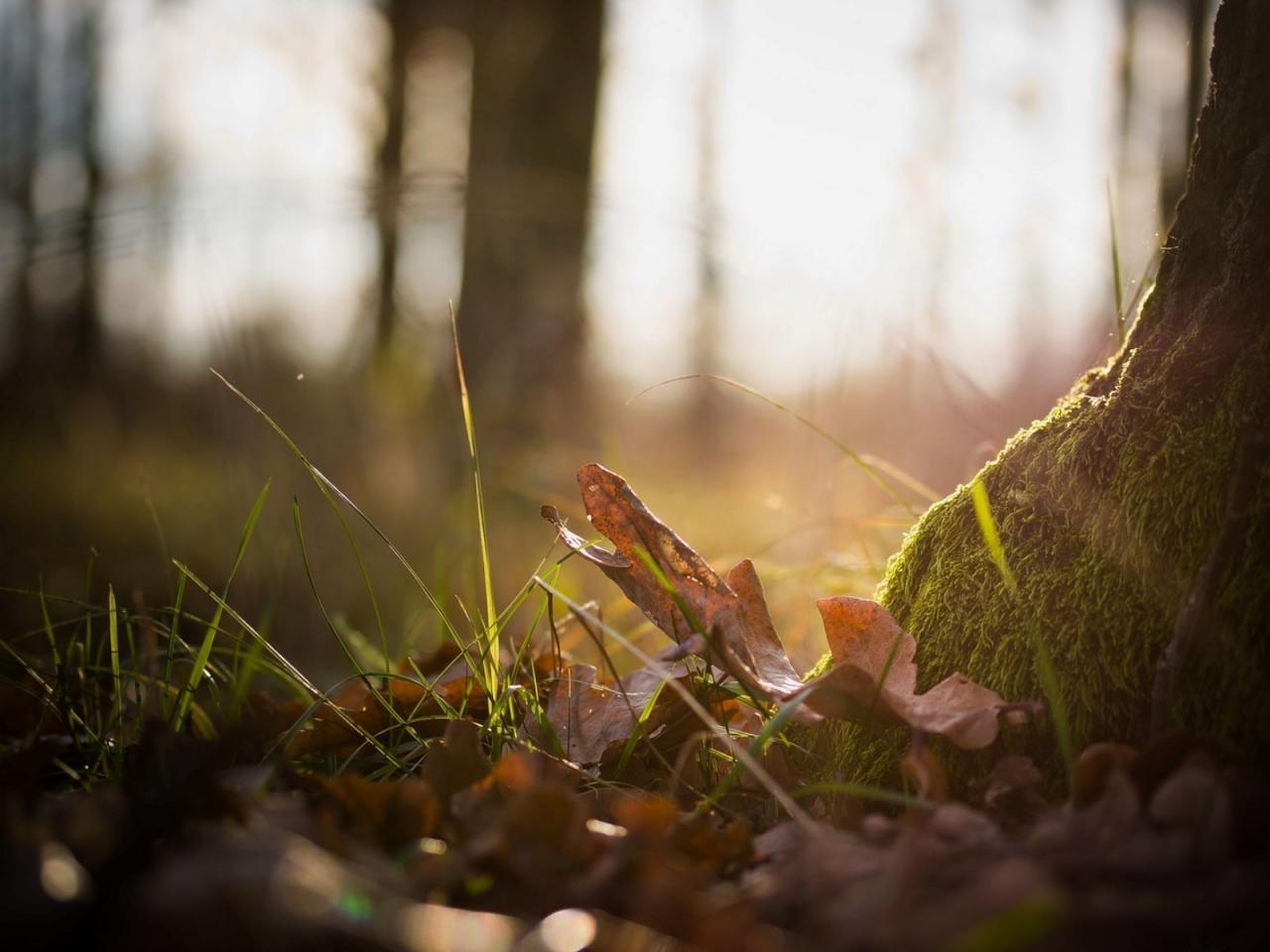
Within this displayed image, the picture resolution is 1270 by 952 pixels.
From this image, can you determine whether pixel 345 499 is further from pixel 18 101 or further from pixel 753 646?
pixel 18 101

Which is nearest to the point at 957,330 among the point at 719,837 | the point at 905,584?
the point at 905,584

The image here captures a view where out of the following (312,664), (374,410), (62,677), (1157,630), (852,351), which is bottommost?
(312,664)

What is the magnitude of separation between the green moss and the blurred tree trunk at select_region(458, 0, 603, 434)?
591 centimetres

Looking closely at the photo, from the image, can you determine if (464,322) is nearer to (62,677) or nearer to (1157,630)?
(62,677)

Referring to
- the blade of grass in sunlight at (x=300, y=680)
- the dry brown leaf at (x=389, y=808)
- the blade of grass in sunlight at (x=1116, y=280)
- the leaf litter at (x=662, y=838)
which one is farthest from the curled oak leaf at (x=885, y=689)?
the blade of grass in sunlight at (x=1116, y=280)

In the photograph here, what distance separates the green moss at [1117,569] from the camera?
35.2 inches

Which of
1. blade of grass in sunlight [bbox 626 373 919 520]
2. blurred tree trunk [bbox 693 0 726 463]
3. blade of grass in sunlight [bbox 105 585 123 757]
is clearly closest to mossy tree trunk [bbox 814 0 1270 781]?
blade of grass in sunlight [bbox 626 373 919 520]

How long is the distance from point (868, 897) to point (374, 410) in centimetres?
686

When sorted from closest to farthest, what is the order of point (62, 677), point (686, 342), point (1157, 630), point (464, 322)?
point (1157, 630), point (62, 677), point (464, 322), point (686, 342)

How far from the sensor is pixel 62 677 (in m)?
1.16

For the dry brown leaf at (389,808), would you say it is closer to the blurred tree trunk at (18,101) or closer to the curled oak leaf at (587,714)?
the curled oak leaf at (587,714)

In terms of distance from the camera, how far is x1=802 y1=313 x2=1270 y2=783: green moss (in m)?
0.89

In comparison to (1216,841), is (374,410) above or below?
below

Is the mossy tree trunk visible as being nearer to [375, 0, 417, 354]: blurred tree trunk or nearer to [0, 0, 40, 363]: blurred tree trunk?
[375, 0, 417, 354]: blurred tree trunk
